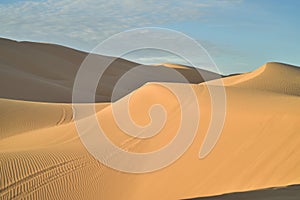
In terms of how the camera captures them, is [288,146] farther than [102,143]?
No

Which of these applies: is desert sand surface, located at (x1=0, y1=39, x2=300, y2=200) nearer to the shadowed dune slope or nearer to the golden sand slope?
the golden sand slope

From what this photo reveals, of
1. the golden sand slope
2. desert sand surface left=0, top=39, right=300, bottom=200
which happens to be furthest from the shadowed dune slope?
the golden sand slope

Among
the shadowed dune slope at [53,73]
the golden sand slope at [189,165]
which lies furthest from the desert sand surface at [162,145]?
the shadowed dune slope at [53,73]

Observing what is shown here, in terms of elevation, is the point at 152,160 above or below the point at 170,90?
below

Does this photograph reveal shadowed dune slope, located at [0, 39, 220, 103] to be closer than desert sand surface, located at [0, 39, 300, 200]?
No

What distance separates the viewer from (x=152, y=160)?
10.7 m

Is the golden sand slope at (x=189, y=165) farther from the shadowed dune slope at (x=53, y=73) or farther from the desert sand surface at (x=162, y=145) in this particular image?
the shadowed dune slope at (x=53, y=73)

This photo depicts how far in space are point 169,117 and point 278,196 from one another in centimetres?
854

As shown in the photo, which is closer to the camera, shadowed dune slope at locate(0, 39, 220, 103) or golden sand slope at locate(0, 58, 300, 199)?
golden sand slope at locate(0, 58, 300, 199)

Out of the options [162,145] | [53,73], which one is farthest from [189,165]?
[53,73]

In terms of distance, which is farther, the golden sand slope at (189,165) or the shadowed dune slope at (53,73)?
the shadowed dune slope at (53,73)

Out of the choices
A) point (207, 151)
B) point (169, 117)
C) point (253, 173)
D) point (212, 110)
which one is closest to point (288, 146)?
point (253, 173)

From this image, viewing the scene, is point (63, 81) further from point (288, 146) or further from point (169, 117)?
point (288, 146)

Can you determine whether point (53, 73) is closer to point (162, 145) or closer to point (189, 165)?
point (162, 145)
